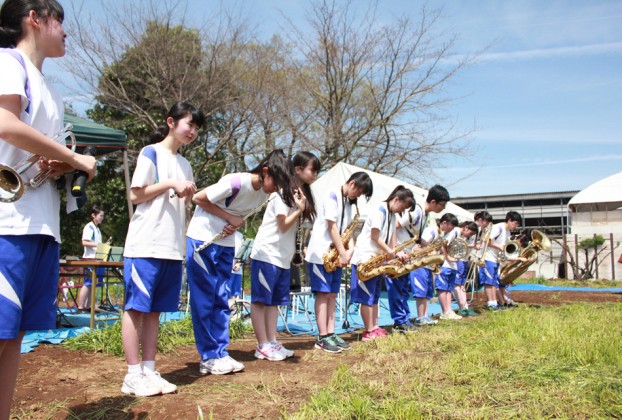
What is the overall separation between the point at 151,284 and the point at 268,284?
146 cm

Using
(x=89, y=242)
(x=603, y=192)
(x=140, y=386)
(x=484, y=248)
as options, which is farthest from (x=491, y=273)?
(x=603, y=192)

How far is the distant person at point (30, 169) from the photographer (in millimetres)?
2182

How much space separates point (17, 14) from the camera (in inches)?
93.7

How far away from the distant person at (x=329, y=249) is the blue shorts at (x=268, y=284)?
684 mm

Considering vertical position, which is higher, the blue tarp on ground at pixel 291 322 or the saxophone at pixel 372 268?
the saxophone at pixel 372 268

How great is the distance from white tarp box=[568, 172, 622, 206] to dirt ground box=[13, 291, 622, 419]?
99.4 feet

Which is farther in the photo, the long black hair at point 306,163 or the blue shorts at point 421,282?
the blue shorts at point 421,282

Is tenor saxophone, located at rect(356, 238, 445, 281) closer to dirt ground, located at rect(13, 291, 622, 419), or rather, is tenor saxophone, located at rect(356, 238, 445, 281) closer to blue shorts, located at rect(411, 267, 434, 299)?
blue shorts, located at rect(411, 267, 434, 299)

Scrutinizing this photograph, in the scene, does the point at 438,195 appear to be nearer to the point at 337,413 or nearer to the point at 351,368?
the point at 351,368

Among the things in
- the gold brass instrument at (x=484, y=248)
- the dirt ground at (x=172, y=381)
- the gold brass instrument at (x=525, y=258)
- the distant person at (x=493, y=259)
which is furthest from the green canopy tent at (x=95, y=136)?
the gold brass instrument at (x=525, y=258)

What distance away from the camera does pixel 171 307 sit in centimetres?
354

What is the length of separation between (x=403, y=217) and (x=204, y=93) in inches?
420

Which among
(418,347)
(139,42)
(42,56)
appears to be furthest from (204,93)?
(42,56)

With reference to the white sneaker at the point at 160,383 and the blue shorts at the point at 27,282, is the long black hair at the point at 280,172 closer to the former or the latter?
the white sneaker at the point at 160,383
